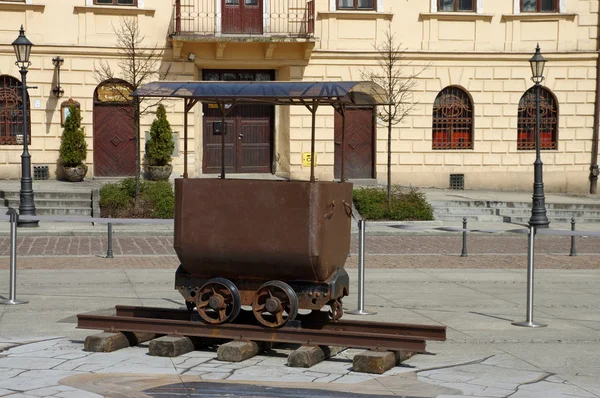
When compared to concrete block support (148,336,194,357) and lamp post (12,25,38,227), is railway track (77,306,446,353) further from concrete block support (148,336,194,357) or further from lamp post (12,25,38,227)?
lamp post (12,25,38,227)

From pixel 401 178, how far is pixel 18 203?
11315mm

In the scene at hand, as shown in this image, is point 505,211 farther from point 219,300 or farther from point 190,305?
point 219,300

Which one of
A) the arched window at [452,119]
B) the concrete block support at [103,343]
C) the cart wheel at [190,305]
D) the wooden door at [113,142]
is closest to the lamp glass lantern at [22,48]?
the wooden door at [113,142]

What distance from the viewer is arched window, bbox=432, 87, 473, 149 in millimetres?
32312

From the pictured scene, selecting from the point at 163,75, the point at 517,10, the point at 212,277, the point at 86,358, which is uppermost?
the point at 517,10

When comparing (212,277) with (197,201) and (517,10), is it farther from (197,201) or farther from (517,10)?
(517,10)

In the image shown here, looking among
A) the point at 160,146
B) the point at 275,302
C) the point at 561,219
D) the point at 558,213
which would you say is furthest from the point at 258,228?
the point at 160,146

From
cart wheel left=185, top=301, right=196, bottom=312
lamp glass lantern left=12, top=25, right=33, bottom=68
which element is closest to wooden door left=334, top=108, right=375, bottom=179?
lamp glass lantern left=12, top=25, right=33, bottom=68

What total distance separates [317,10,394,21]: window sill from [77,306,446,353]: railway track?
21.5m

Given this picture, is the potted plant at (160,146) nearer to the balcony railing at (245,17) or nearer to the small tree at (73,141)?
the small tree at (73,141)

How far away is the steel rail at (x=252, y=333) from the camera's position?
9.67 metres

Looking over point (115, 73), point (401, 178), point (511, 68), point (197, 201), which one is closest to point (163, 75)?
point (115, 73)

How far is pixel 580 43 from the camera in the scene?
3244cm

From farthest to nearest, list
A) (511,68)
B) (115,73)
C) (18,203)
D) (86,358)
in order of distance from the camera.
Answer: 1. (511,68)
2. (115,73)
3. (18,203)
4. (86,358)
